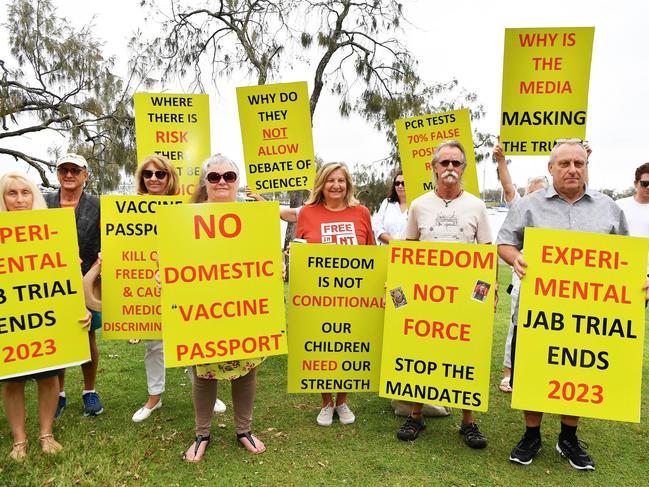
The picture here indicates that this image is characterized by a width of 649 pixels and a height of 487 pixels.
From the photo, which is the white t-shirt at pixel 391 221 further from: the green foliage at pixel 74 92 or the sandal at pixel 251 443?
the green foliage at pixel 74 92

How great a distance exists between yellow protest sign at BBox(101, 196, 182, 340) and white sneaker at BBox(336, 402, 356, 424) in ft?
5.32

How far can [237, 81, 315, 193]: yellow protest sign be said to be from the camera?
503 centimetres

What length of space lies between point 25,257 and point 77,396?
1.96 meters

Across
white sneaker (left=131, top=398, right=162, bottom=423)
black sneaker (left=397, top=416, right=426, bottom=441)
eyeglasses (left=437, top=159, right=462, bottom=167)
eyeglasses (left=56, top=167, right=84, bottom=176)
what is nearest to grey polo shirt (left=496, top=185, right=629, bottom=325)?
eyeglasses (left=437, top=159, right=462, bottom=167)

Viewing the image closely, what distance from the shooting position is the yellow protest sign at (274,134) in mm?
5027

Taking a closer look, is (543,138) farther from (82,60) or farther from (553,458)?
(82,60)

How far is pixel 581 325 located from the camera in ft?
9.91

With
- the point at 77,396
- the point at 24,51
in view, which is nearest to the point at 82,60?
the point at 24,51

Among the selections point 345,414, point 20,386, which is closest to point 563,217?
point 345,414

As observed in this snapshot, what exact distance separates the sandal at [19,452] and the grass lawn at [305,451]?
0.14 ft

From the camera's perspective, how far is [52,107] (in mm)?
15883

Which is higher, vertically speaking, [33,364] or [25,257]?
[25,257]

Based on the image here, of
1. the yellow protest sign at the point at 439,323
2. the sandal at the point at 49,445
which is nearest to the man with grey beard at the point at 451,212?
the yellow protest sign at the point at 439,323

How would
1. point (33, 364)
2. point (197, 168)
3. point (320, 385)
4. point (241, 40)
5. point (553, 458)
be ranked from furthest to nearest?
point (241, 40)
point (197, 168)
point (320, 385)
point (553, 458)
point (33, 364)
